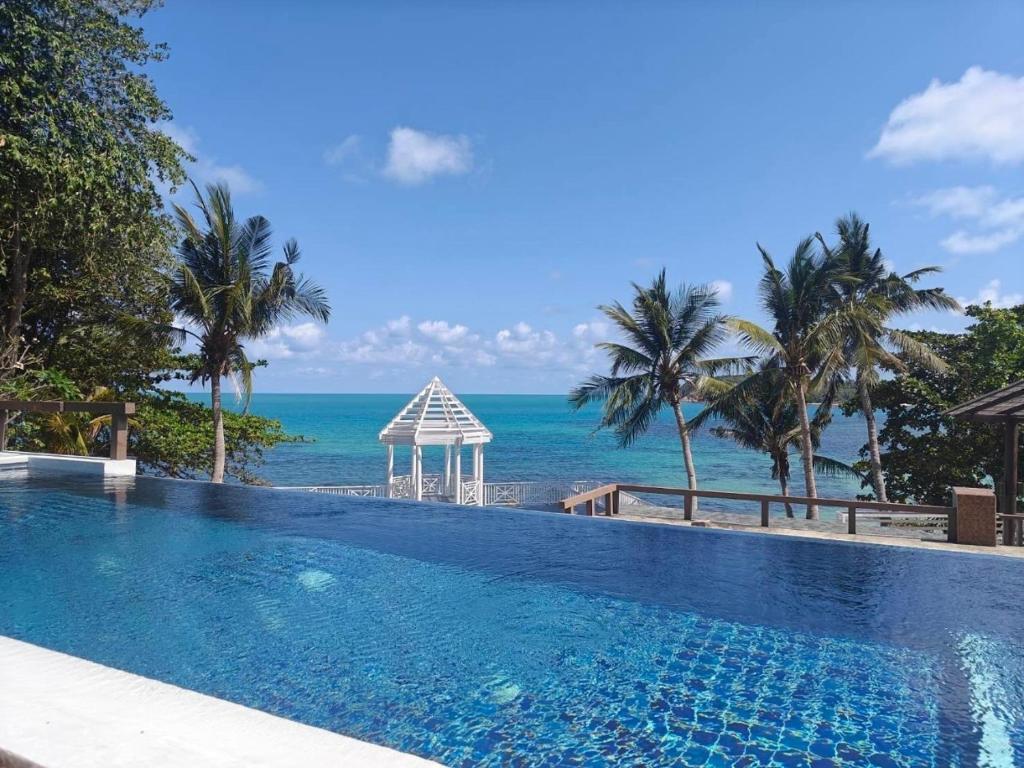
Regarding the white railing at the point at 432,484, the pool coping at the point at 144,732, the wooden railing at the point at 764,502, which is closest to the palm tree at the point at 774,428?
the white railing at the point at 432,484

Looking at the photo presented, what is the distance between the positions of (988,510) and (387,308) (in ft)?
82.0

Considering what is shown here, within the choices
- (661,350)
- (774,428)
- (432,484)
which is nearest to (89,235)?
(432,484)

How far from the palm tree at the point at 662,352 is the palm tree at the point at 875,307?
11.5 ft

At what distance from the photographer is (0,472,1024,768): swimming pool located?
136 inches

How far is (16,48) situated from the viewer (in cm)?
1073

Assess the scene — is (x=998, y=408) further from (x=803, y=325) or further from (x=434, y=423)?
(x=434, y=423)

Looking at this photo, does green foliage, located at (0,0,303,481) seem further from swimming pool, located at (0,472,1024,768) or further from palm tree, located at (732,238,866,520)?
palm tree, located at (732,238,866,520)

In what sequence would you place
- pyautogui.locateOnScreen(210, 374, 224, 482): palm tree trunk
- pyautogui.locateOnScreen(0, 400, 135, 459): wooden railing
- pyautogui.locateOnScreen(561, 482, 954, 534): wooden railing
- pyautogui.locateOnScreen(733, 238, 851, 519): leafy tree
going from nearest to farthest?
pyautogui.locateOnScreen(561, 482, 954, 534): wooden railing
pyautogui.locateOnScreen(0, 400, 135, 459): wooden railing
pyautogui.locateOnScreen(210, 374, 224, 482): palm tree trunk
pyautogui.locateOnScreen(733, 238, 851, 519): leafy tree

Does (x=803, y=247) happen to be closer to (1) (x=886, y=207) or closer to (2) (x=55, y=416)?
(1) (x=886, y=207)

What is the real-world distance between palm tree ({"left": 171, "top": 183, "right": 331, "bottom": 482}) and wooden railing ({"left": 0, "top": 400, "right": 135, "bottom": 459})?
3.22 metres

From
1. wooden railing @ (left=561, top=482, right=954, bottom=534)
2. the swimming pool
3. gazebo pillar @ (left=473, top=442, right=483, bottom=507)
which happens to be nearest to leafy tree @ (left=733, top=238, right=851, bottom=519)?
wooden railing @ (left=561, top=482, right=954, bottom=534)

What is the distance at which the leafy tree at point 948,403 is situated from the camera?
17938 mm

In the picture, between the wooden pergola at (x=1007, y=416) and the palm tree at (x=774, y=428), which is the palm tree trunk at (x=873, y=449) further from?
the wooden pergola at (x=1007, y=416)

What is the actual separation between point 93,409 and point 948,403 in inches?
839
